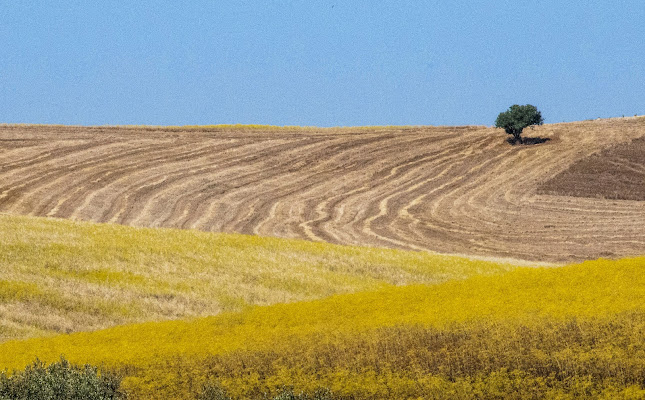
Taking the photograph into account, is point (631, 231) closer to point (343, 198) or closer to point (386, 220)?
point (386, 220)

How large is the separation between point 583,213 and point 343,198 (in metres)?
17.9

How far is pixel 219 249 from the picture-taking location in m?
33.5

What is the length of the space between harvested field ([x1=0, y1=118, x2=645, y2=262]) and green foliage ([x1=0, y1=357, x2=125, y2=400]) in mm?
31344

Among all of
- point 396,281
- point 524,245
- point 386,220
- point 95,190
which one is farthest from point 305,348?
point 95,190

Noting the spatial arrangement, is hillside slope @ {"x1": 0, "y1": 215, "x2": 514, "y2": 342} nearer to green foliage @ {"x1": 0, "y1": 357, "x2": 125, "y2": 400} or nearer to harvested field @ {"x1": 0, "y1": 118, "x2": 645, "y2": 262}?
green foliage @ {"x1": 0, "y1": 357, "x2": 125, "y2": 400}

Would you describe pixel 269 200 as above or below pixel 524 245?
above

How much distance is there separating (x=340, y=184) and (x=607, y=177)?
21.7 m

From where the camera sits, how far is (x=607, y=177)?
61.6m

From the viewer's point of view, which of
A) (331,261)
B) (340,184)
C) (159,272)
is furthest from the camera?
(340,184)

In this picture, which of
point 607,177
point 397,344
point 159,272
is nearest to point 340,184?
point 607,177

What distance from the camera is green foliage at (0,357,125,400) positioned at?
14.0 meters

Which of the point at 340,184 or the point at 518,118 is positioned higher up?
the point at 518,118

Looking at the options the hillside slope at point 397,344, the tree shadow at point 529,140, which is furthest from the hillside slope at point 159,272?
the tree shadow at point 529,140

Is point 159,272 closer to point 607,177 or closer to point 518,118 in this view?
point 607,177
